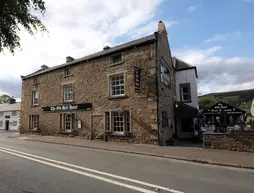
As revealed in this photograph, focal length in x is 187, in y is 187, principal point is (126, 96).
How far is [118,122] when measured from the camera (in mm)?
15375

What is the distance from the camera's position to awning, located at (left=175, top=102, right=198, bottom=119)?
1783cm

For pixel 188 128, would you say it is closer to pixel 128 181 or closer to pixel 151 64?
pixel 151 64

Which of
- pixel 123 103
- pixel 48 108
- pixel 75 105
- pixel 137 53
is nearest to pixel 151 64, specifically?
pixel 137 53

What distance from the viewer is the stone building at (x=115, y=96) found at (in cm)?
1397

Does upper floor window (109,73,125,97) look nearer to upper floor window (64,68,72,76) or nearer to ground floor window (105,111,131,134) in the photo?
ground floor window (105,111,131,134)

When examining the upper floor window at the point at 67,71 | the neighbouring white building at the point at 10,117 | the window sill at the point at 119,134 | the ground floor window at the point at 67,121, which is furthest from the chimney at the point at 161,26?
the neighbouring white building at the point at 10,117

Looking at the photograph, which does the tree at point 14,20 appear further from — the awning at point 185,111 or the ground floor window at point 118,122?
the awning at point 185,111

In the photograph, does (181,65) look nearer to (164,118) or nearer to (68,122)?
(164,118)

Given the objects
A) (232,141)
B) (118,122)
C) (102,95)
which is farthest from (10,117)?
(232,141)

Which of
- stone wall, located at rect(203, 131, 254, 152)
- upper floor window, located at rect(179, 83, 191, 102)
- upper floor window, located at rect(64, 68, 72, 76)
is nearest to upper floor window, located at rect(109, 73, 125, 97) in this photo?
upper floor window, located at rect(64, 68, 72, 76)

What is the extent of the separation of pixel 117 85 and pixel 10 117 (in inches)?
1398

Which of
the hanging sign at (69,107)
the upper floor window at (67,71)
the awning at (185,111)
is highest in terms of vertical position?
the upper floor window at (67,71)

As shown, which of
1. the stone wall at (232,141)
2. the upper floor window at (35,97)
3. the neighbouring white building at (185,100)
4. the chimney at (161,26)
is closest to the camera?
the stone wall at (232,141)

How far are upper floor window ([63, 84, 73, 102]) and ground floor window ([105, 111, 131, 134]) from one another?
17.9 feet
